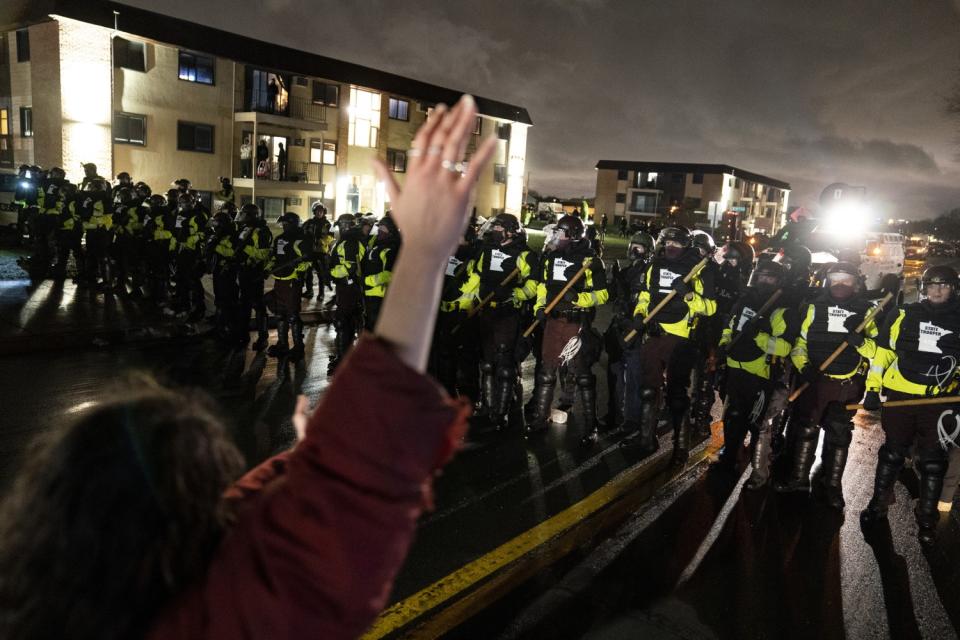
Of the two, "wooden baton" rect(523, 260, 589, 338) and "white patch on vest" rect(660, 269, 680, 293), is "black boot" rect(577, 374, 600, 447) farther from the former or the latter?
"white patch on vest" rect(660, 269, 680, 293)

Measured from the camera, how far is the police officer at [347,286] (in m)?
9.51

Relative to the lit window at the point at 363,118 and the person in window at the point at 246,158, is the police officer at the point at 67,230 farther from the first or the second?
the lit window at the point at 363,118

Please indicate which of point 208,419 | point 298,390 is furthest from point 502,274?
point 208,419

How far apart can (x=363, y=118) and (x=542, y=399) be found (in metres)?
27.2

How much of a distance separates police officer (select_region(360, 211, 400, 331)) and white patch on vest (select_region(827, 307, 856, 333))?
4.98m

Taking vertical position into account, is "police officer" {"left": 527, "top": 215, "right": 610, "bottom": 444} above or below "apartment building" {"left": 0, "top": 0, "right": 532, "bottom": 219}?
below

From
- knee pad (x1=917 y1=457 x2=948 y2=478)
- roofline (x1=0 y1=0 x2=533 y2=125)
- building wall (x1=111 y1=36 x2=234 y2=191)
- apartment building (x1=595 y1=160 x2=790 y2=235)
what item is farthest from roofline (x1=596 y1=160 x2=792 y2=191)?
knee pad (x1=917 y1=457 x2=948 y2=478)

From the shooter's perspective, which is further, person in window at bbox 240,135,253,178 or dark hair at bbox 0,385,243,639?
person in window at bbox 240,135,253,178

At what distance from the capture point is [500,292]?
7.93m

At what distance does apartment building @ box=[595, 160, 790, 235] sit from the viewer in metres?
69.1

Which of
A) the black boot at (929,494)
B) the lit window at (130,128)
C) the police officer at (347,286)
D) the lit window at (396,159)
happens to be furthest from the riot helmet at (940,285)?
the lit window at (396,159)

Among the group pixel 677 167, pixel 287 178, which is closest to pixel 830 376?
pixel 287 178

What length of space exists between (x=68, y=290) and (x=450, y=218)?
14.4 metres

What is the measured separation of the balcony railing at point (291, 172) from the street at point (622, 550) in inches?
830
